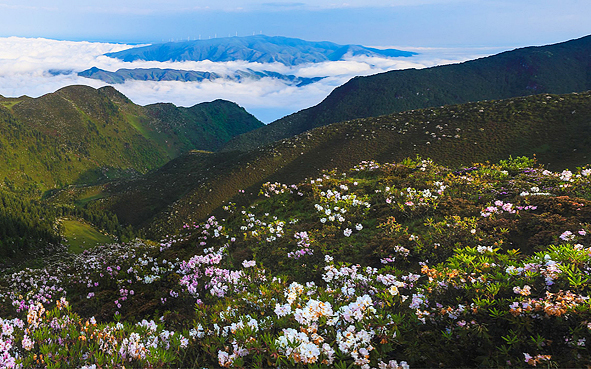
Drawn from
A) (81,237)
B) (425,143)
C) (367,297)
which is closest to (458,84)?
(425,143)

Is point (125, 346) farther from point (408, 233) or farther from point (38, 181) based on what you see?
point (38, 181)

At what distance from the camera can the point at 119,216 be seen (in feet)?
307

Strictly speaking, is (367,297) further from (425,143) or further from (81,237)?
(81,237)

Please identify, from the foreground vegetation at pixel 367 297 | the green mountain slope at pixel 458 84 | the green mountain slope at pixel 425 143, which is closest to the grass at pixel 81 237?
the green mountain slope at pixel 425 143

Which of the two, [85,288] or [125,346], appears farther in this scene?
[85,288]

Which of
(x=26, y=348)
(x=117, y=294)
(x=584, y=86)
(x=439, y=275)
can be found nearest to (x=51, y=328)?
(x=26, y=348)

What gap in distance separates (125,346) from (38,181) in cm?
24359

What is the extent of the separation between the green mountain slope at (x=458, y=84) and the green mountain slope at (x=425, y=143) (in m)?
78.4

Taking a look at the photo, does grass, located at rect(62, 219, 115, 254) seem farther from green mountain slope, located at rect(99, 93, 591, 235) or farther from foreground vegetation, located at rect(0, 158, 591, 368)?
foreground vegetation, located at rect(0, 158, 591, 368)

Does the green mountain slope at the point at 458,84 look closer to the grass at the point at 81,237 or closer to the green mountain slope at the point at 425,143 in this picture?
the green mountain slope at the point at 425,143

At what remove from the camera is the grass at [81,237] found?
57.1 meters

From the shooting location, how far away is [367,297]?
15.9 feet

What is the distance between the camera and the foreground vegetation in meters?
4.07

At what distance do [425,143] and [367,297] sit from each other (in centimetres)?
5315
